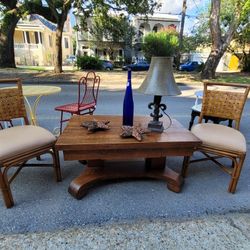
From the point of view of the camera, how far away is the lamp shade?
1640mm

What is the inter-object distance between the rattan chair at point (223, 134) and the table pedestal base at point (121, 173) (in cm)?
23

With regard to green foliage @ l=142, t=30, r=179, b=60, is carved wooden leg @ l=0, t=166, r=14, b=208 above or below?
below

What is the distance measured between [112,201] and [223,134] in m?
1.18

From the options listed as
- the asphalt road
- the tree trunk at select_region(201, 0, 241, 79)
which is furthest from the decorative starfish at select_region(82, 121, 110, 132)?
the tree trunk at select_region(201, 0, 241, 79)

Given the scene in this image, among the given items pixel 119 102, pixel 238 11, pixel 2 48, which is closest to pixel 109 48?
pixel 2 48

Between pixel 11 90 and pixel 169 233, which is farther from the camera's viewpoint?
pixel 11 90

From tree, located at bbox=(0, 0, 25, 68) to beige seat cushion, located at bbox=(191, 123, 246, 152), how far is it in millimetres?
9438

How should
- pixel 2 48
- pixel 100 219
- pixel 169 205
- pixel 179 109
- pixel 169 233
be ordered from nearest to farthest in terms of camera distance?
pixel 169 233, pixel 100 219, pixel 169 205, pixel 179 109, pixel 2 48

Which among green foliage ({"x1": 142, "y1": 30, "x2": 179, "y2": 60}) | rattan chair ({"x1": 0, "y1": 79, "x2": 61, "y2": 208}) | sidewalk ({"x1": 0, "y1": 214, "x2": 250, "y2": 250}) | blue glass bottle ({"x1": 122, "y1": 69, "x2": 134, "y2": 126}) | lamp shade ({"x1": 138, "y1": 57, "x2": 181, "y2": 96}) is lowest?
sidewalk ({"x1": 0, "y1": 214, "x2": 250, "y2": 250})

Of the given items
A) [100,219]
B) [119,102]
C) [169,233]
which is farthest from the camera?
[119,102]

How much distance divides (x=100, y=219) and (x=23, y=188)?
821mm

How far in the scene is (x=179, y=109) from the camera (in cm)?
457

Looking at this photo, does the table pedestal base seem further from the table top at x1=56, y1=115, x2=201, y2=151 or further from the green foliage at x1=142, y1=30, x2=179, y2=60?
the green foliage at x1=142, y1=30, x2=179, y2=60

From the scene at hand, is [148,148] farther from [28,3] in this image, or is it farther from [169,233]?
[28,3]
